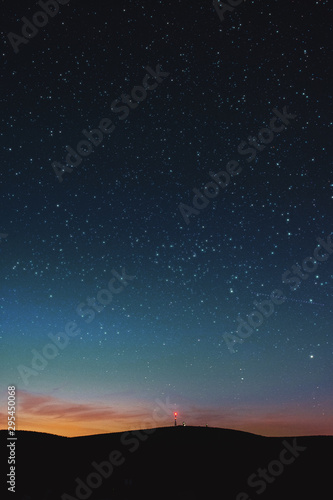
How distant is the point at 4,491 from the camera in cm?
1311

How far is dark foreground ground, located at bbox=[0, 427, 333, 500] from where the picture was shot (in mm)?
12932

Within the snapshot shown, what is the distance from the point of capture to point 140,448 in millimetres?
18172

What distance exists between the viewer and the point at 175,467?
15.4 meters

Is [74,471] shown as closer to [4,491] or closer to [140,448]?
[4,491]

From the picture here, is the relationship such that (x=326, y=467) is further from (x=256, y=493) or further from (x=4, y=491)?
(x=4, y=491)

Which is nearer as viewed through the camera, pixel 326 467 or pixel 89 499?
pixel 89 499

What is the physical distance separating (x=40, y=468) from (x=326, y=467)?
10581 millimetres

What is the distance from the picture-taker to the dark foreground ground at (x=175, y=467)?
509 inches

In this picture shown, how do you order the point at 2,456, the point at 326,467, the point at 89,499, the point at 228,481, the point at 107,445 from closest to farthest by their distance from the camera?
the point at 89,499, the point at 228,481, the point at 326,467, the point at 2,456, the point at 107,445

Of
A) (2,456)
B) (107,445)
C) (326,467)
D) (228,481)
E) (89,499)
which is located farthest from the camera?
(107,445)

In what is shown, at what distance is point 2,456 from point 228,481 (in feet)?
32.2

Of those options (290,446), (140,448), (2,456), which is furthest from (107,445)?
(290,446)

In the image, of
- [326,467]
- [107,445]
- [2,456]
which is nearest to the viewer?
[326,467]

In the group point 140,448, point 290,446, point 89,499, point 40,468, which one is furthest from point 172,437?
point 89,499
